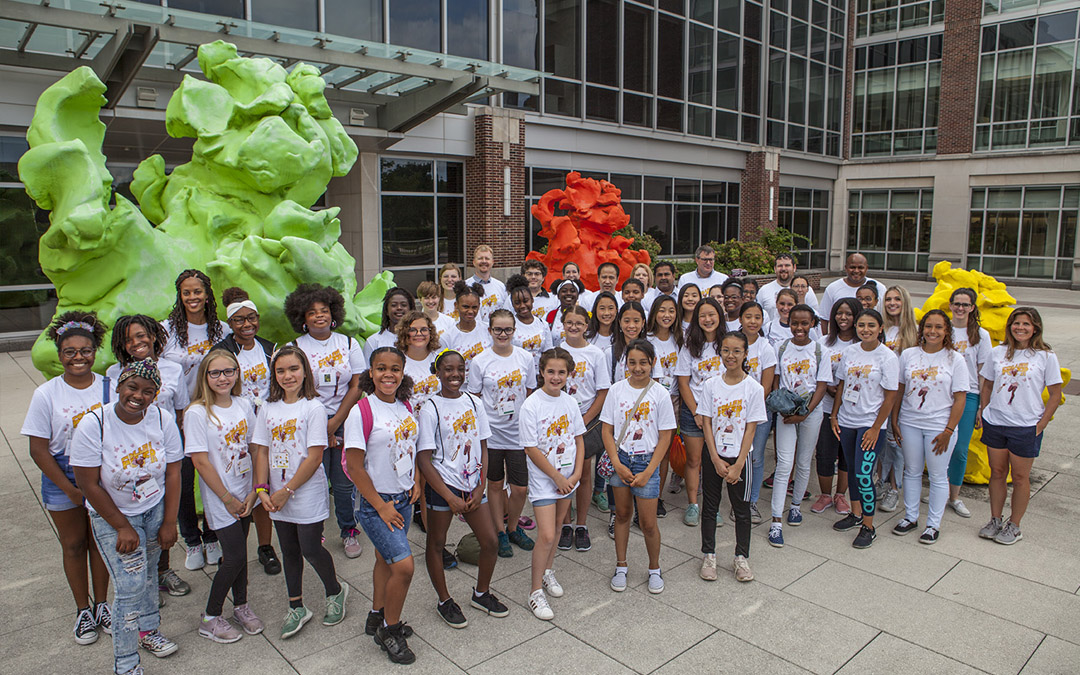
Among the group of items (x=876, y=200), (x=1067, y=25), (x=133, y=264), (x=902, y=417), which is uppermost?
(x=1067, y=25)

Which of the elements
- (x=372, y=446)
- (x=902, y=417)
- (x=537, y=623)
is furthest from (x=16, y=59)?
(x=902, y=417)

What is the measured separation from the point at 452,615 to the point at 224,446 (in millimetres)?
1523

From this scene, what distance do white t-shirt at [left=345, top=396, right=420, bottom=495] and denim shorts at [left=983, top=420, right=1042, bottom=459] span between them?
4.14 metres

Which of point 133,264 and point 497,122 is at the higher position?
point 497,122

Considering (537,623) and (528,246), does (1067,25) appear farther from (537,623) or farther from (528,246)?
(537,623)

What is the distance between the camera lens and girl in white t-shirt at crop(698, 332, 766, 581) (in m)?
4.56

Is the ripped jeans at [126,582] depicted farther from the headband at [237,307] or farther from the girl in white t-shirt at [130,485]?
the headband at [237,307]

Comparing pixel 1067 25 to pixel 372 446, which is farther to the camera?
pixel 1067 25

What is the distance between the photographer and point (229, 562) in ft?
12.6

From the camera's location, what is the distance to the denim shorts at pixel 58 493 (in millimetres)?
3822

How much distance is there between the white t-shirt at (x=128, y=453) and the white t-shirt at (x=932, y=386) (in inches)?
184

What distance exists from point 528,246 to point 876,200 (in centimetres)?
1629

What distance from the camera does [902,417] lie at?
5.25 meters

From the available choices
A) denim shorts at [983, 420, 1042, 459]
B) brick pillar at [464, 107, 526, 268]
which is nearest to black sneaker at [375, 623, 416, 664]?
denim shorts at [983, 420, 1042, 459]
